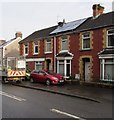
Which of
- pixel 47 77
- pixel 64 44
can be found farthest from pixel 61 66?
pixel 47 77

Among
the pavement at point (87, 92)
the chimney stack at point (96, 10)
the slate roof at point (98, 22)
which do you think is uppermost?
the chimney stack at point (96, 10)

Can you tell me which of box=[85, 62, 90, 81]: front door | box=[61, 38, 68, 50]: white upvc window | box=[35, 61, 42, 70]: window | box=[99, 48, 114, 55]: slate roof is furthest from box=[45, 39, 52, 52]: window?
box=[99, 48, 114, 55]: slate roof

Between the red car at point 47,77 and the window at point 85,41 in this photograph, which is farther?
the window at point 85,41

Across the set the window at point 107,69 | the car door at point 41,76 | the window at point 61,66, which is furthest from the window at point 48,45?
the window at point 107,69

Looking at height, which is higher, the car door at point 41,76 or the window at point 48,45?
the window at point 48,45

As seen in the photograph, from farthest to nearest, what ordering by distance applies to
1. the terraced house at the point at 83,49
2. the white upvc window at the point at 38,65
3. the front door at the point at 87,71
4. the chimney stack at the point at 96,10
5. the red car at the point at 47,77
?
1. the white upvc window at the point at 38,65
2. the chimney stack at the point at 96,10
3. the front door at the point at 87,71
4. the red car at the point at 47,77
5. the terraced house at the point at 83,49

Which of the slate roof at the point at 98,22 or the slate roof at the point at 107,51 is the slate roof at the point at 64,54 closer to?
the slate roof at the point at 98,22

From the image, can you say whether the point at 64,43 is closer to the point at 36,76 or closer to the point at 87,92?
the point at 36,76

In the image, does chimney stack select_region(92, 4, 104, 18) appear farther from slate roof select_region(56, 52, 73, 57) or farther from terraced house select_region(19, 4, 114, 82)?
slate roof select_region(56, 52, 73, 57)

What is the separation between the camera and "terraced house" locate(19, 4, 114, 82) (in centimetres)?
2209

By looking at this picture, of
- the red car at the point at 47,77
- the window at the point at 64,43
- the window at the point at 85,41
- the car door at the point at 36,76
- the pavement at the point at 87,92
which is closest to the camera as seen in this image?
the pavement at the point at 87,92

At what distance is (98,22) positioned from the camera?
24.5m

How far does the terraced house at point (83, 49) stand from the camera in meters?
22.1

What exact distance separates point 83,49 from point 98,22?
3154mm
